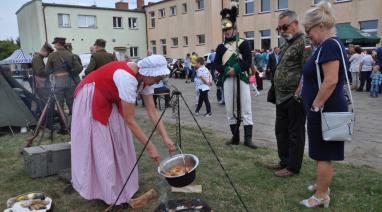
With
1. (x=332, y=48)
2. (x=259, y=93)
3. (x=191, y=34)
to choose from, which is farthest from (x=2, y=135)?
(x=191, y=34)

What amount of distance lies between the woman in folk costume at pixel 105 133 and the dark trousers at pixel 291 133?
1517 mm

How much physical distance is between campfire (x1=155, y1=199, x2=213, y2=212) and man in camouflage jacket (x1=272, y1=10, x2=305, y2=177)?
1.39 m

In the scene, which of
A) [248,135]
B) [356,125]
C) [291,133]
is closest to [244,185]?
[291,133]

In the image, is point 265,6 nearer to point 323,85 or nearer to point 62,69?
point 62,69

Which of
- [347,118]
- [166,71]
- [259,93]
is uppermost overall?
[166,71]

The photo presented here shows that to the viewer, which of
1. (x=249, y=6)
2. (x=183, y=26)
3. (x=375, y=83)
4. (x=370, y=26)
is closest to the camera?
(x=375, y=83)

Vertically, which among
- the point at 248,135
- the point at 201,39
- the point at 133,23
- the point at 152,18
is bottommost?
the point at 248,135

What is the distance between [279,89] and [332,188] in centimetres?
125

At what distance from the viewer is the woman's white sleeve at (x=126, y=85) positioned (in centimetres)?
308

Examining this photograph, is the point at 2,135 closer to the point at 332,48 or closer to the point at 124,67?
the point at 124,67

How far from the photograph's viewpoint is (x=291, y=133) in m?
4.14

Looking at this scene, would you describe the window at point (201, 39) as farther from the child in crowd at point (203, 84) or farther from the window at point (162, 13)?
the child in crowd at point (203, 84)

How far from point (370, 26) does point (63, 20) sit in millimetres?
25804

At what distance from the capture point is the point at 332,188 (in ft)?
12.8
